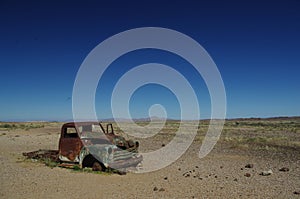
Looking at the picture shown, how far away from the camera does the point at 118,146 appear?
1147 centimetres

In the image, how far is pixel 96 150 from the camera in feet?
35.2

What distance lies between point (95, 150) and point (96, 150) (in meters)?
0.07

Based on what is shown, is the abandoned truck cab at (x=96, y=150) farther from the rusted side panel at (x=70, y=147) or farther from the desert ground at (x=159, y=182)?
the desert ground at (x=159, y=182)

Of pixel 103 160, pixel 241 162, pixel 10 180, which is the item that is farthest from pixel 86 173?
pixel 241 162

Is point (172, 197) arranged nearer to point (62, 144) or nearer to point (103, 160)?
point (103, 160)

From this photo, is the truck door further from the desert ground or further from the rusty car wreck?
the desert ground

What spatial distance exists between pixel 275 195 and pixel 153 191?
10.7 ft

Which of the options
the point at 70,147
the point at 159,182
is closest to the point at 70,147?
the point at 70,147

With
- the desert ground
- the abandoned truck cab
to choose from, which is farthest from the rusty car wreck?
the desert ground

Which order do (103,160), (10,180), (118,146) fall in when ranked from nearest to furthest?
1. (10,180)
2. (103,160)
3. (118,146)

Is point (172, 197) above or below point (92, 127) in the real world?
below

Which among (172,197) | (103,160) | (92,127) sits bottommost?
(172,197)

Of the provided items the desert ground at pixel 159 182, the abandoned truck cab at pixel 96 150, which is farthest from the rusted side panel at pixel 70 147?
the desert ground at pixel 159 182

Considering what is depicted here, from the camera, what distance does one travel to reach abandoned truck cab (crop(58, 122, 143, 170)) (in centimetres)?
1058
